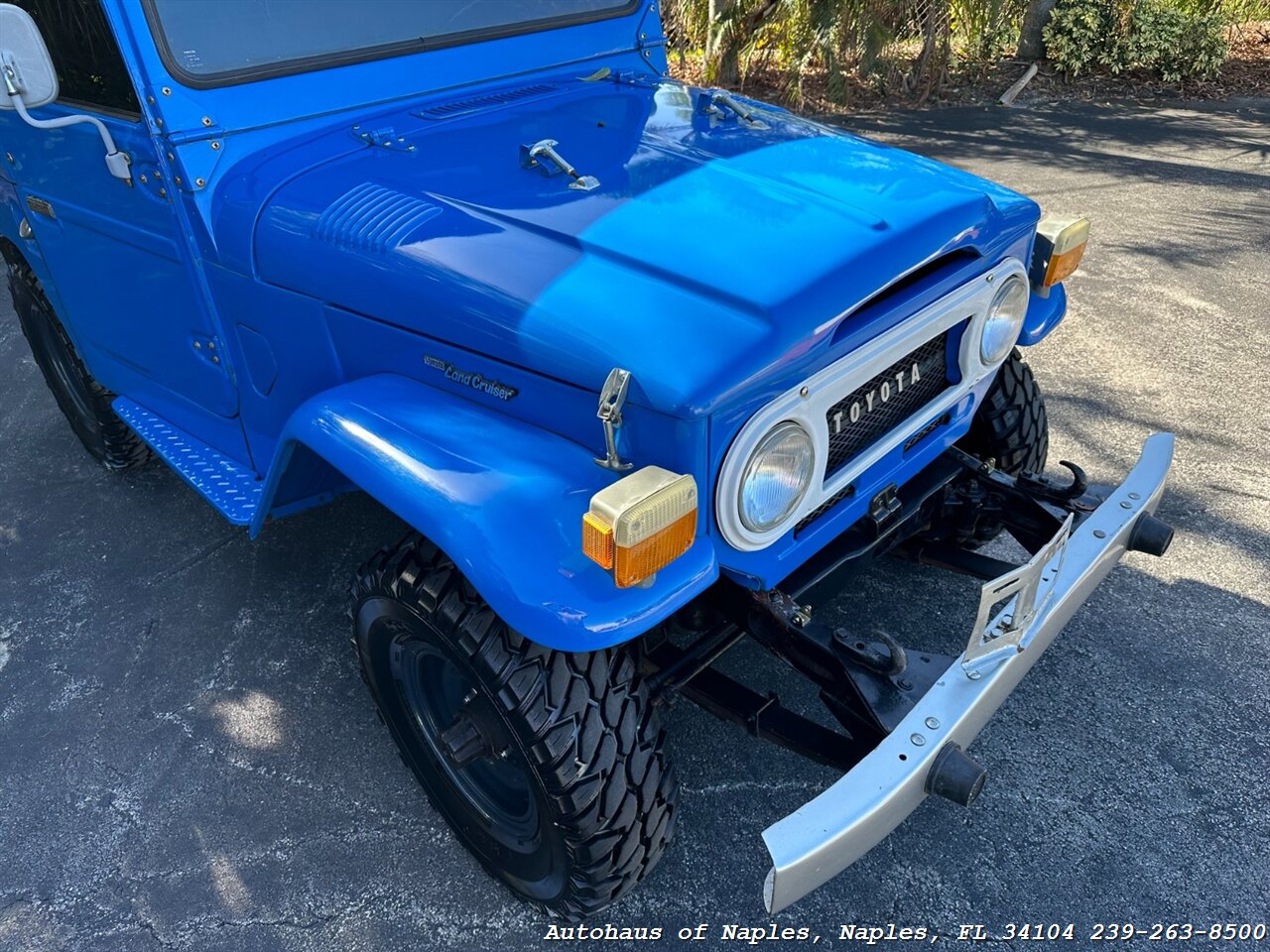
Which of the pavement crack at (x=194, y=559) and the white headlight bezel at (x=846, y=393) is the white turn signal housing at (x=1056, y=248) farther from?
the pavement crack at (x=194, y=559)

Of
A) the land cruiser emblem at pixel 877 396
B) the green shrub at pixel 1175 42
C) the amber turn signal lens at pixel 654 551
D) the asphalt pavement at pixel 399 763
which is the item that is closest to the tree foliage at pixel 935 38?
the green shrub at pixel 1175 42

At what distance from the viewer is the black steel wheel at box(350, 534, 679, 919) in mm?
1801

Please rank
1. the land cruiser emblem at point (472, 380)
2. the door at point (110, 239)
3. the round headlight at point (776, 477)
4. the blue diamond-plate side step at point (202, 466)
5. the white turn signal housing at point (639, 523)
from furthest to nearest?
the blue diamond-plate side step at point (202, 466) → the door at point (110, 239) → the land cruiser emblem at point (472, 380) → the round headlight at point (776, 477) → the white turn signal housing at point (639, 523)

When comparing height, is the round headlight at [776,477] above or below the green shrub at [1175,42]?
above

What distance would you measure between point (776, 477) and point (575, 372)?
42 cm

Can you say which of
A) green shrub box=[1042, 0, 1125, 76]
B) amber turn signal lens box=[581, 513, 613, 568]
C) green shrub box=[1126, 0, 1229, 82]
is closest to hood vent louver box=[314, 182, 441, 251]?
amber turn signal lens box=[581, 513, 613, 568]

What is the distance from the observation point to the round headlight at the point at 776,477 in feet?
5.64

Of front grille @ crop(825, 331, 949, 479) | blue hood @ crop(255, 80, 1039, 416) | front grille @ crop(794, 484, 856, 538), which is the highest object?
blue hood @ crop(255, 80, 1039, 416)

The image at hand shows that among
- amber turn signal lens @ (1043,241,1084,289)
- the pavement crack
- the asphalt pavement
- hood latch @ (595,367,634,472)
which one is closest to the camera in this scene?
hood latch @ (595,367,634,472)

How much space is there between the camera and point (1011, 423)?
8.96ft

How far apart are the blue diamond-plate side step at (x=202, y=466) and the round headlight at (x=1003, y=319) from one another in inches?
74.2

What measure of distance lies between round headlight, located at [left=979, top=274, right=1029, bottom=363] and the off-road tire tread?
46 centimetres

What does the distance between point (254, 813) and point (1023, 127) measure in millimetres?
7999

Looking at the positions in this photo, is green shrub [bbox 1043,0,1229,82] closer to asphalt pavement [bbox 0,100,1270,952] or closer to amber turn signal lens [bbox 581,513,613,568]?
asphalt pavement [bbox 0,100,1270,952]
